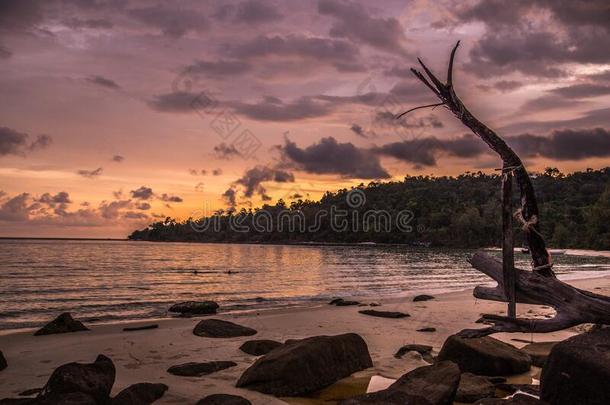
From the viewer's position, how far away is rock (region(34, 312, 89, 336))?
17234 millimetres

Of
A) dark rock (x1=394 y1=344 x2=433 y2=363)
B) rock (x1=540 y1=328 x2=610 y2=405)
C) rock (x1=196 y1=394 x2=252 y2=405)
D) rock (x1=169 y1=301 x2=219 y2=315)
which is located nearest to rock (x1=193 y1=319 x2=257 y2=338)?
dark rock (x1=394 y1=344 x2=433 y2=363)

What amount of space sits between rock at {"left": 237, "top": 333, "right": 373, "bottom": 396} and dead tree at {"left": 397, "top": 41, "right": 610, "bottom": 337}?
334cm

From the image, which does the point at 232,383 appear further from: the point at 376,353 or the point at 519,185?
the point at 519,185

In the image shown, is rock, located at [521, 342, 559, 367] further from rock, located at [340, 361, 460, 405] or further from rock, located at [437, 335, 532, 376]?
rock, located at [340, 361, 460, 405]

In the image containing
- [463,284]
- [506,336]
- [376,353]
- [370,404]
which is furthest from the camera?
[463,284]

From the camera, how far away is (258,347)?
13.3 meters

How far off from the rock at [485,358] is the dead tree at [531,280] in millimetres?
3186

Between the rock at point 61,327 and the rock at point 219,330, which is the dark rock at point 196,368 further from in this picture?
the rock at point 61,327

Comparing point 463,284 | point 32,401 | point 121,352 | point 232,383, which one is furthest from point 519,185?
point 463,284

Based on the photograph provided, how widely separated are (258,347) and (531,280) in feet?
25.3

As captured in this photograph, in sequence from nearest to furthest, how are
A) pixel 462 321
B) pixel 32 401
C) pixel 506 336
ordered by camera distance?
pixel 32 401 → pixel 506 336 → pixel 462 321

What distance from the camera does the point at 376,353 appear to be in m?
13.5

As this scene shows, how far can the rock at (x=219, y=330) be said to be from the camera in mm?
15818

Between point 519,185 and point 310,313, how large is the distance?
52.7 feet
